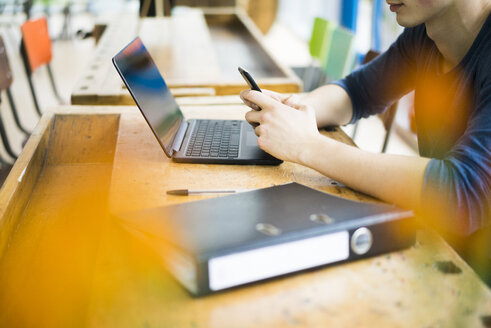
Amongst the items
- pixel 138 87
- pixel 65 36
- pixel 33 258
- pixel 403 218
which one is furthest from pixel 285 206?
pixel 65 36

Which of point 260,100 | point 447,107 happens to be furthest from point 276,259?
point 447,107

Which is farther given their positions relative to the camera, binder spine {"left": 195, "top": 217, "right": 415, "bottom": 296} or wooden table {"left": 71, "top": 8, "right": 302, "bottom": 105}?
wooden table {"left": 71, "top": 8, "right": 302, "bottom": 105}

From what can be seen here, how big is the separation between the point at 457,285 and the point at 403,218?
121 millimetres

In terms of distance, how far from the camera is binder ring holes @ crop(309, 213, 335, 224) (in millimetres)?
671

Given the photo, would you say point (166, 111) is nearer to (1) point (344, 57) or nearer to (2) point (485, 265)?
(2) point (485, 265)

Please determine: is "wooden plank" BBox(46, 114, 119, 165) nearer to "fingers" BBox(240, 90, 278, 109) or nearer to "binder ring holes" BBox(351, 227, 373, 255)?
"fingers" BBox(240, 90, 278, 109)

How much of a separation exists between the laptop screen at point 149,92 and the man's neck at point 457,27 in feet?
2.19

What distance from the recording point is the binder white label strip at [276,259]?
605mm

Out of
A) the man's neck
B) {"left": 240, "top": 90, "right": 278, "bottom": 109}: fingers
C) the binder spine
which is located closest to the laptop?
{"left": 240, "top": 90, "right": 278, "bottom": 109}: fingers

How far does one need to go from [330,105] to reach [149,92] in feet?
1.70

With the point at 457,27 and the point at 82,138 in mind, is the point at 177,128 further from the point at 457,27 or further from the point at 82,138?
the point at 457,27

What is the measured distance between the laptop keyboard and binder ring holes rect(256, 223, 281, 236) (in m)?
0.40

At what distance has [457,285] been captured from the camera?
66cm

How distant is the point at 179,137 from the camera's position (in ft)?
3.72
